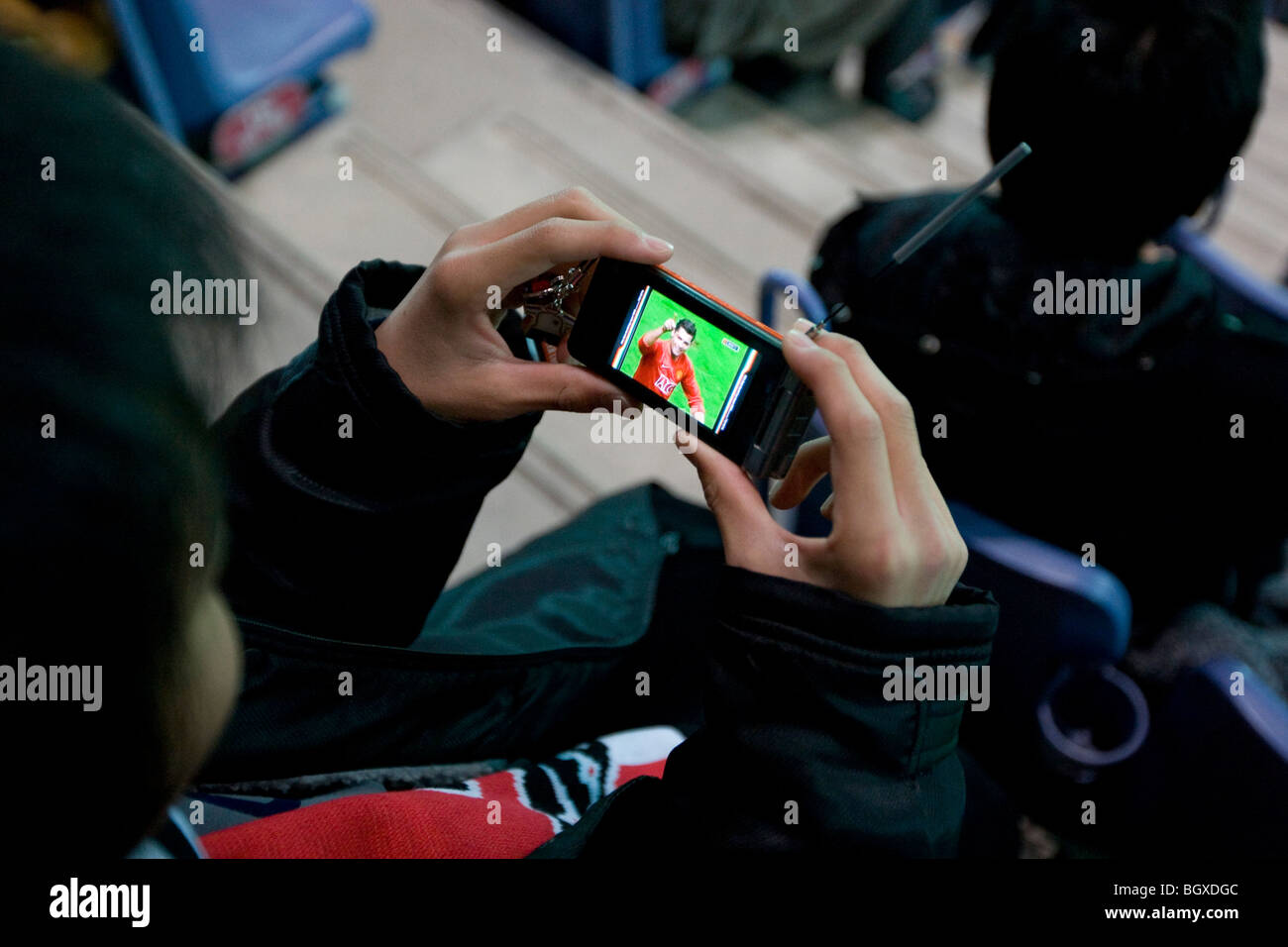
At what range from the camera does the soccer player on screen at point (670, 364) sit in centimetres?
79

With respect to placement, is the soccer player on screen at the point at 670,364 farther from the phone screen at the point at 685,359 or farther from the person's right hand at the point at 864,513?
the person's right hand at the point at 864,513

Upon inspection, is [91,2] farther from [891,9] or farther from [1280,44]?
[1280,44]

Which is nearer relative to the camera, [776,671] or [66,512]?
[66,512]

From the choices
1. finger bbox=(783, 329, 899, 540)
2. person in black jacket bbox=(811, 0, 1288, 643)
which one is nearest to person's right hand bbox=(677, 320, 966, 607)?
finger bbox=(783, 329, 899, 540)

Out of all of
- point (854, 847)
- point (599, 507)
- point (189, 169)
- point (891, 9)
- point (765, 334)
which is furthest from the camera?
point (891, 9)

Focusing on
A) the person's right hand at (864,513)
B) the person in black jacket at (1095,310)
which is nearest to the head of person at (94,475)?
the person's right hand at (864,513)

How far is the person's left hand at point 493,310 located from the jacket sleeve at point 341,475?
33 mm

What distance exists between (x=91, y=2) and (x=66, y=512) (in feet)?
6.75

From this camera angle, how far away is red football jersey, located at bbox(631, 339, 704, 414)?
0.79 meters

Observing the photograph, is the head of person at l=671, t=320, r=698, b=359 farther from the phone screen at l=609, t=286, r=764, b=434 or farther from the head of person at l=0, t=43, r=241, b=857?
the head of person at l=0, t=43, r=241, b=857

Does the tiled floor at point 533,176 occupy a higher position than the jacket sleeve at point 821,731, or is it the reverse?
the tiled floor at point 533,176

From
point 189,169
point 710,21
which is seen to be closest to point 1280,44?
point 710,21
